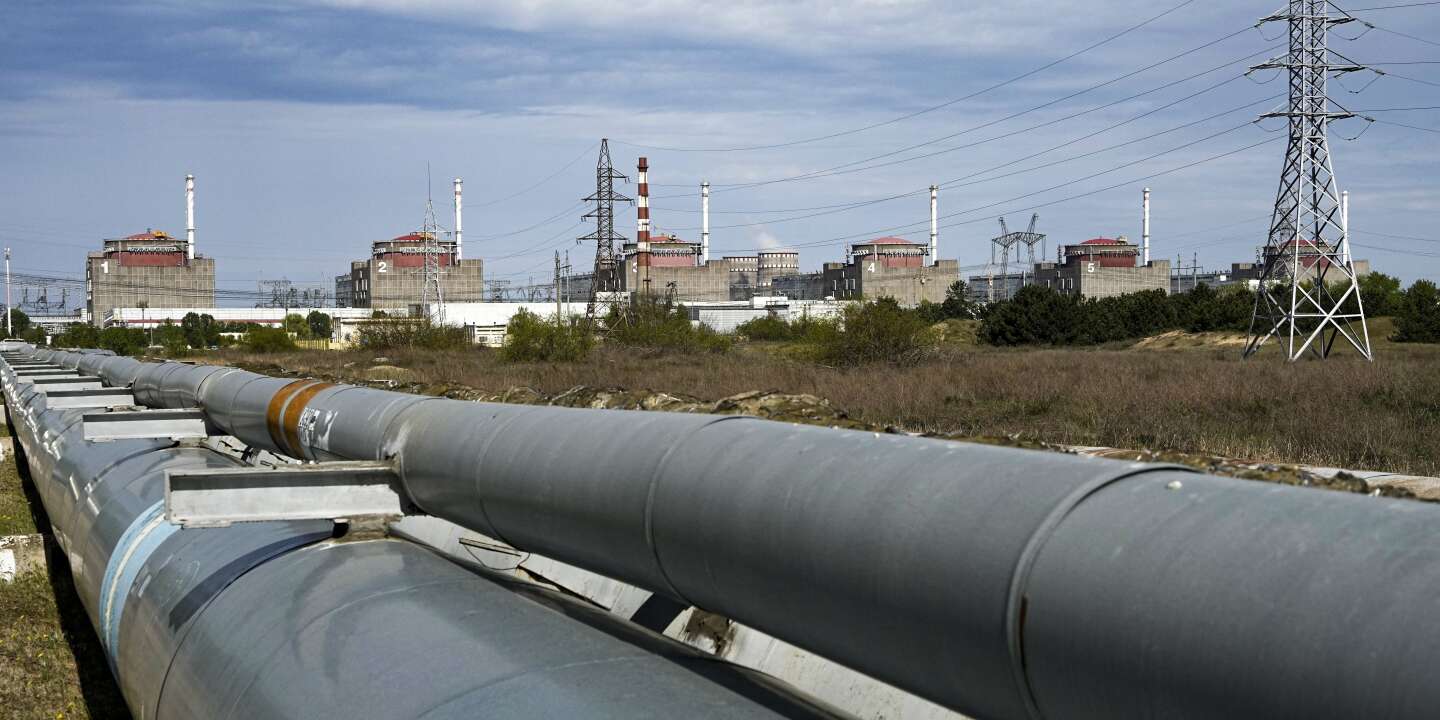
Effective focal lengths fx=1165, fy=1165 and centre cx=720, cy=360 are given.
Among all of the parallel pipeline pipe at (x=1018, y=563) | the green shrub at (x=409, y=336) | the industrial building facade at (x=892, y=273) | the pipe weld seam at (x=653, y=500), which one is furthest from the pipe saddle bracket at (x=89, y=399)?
the industrial building facade at (x=892, y=273)

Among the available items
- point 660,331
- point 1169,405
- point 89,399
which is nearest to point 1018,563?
point 89,399

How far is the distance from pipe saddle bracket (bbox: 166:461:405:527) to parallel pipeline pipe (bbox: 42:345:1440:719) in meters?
0.98

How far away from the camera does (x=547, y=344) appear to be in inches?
1806

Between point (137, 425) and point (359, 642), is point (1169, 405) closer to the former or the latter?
point (137, 425)

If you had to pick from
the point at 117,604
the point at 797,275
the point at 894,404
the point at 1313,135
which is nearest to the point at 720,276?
the point at 797,275

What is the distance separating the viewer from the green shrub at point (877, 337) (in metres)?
32.1

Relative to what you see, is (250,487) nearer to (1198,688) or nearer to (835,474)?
(835,474)

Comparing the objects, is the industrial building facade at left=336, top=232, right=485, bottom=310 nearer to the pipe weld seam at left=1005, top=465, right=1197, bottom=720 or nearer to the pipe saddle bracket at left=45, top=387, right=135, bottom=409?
the pipe saddle bracket at left=45, top=387, right=135, bottom=409

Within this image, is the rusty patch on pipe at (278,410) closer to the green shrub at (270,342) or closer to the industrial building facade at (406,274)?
the green shrub at (270,342)

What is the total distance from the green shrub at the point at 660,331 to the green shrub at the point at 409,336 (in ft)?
33.3

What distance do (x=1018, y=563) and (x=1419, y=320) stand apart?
5119 centimetres

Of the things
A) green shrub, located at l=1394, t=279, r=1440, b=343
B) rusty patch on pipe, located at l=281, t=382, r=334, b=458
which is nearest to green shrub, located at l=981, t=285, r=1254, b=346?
green shrub, located at l=1394, t=279, r=1440, b=343

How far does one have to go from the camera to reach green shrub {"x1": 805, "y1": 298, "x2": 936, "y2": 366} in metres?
32.1

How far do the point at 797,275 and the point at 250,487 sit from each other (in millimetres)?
187708
